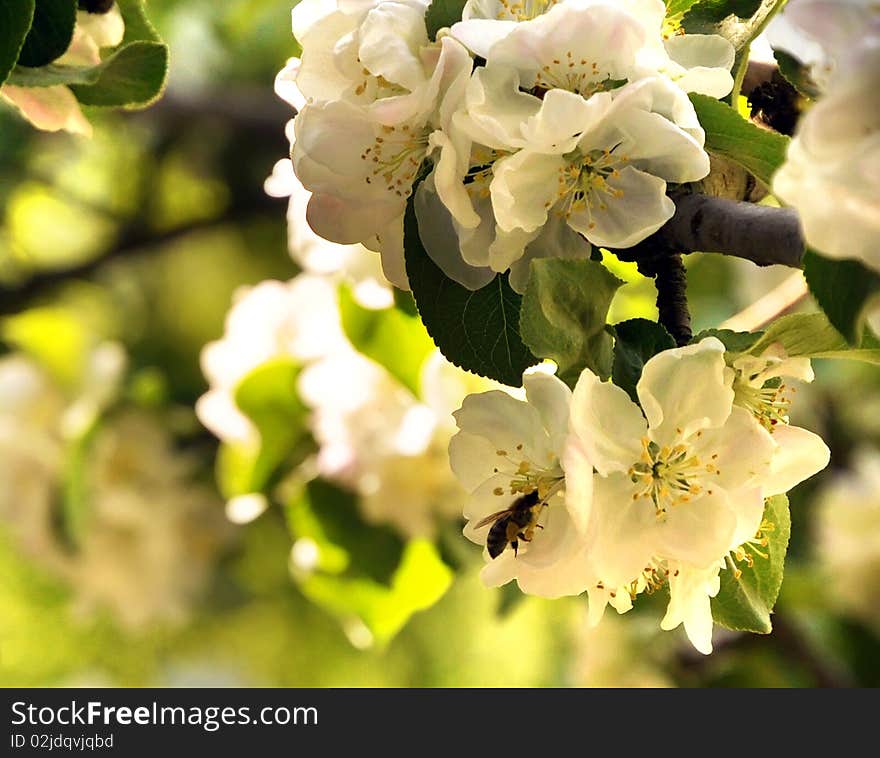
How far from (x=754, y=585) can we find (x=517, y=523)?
3.3 inches

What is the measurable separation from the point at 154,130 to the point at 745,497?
1.35 metres

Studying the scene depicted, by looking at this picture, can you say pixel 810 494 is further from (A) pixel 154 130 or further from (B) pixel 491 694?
(A) pixel 154 130

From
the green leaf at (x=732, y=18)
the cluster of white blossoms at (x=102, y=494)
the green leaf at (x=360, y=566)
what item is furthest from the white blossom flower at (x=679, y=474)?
the cluster of white blossoms at (x=102, y=494)

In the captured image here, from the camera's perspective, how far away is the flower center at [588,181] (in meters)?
0.32

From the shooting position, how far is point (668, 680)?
1.10m

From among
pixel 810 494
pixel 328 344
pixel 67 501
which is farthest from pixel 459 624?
pixel 328 344

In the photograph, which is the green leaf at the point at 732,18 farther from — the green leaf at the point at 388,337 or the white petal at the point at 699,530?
the green leaf at the point at 388,337

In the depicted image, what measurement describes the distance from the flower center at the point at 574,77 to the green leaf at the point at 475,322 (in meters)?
0.07

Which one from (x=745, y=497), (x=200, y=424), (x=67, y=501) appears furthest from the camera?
(x=200, y=424)

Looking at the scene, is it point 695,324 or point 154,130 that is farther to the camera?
point 154,130

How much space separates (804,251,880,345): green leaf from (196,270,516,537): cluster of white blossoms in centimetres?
51

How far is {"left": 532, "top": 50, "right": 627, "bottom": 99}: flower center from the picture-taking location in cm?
31

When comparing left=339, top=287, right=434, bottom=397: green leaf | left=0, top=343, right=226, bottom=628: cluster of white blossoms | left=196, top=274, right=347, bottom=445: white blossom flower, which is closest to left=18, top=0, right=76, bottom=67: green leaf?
left=339, top=287, right=434, bottom=397: green leaf

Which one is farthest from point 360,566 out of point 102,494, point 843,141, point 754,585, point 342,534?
point 843,141
